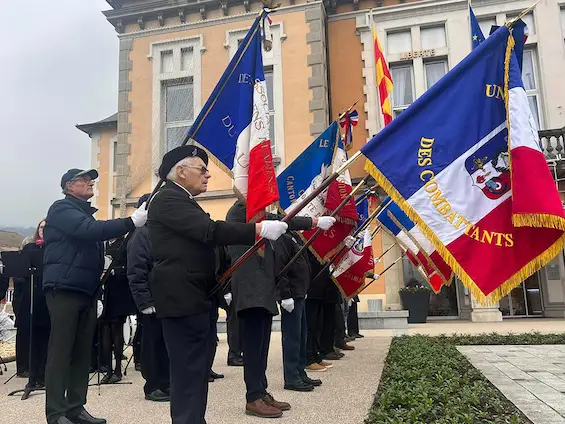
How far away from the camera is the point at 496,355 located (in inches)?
269

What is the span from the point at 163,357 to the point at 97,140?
53.8 ft

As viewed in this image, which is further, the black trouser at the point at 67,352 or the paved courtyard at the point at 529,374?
the paved courtyard at the point at 529,374

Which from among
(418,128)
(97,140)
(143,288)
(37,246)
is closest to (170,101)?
(97,140)

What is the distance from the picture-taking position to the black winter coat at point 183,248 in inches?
106

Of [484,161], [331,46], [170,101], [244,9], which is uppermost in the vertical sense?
[244,9]

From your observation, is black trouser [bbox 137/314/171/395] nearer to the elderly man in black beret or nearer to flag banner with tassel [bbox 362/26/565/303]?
the elderly man in black beret

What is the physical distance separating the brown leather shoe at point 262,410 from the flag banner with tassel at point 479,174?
5.58 ft

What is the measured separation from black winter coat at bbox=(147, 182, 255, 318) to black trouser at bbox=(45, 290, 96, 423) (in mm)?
1225

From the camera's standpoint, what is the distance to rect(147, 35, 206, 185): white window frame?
13.7m

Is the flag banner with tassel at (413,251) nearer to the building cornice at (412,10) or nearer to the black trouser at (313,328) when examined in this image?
the black trouser at (313,328)

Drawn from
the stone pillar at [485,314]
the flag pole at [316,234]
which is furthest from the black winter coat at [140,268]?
the stone pillar at [485,314]

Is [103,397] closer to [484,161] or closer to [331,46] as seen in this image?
[484,161]

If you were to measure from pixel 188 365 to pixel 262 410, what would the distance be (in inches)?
48.8

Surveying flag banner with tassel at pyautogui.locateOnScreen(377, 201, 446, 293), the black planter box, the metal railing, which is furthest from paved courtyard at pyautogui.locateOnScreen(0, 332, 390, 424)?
the metal railing
